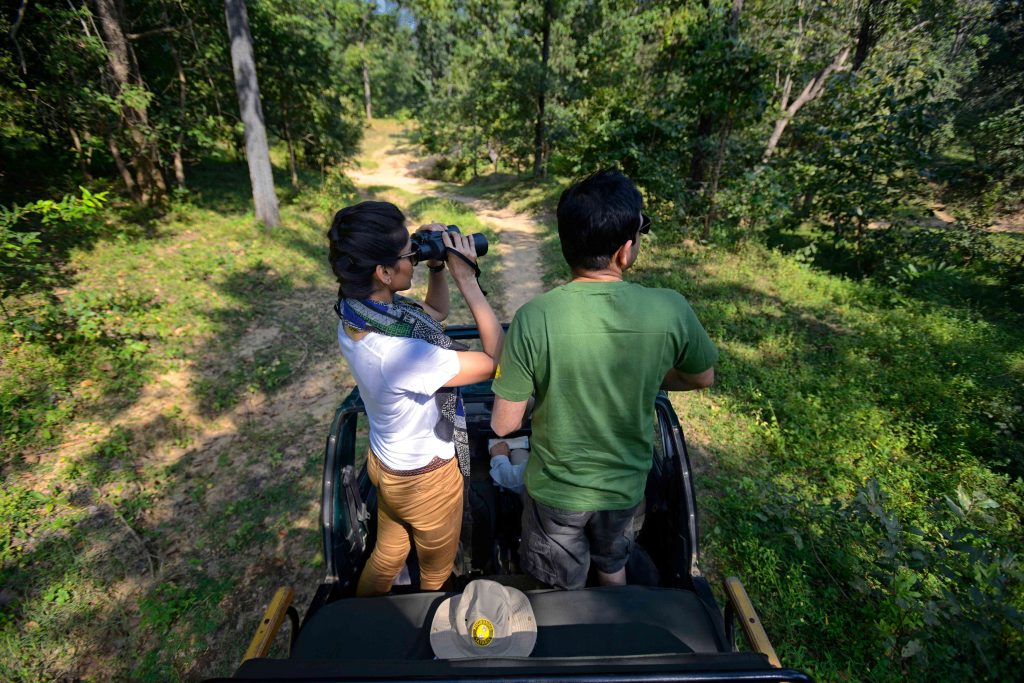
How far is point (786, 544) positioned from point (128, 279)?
8.04 metres

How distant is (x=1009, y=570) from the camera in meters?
2.02

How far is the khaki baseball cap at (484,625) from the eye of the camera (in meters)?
1.39

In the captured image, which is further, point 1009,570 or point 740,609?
point 1009,570

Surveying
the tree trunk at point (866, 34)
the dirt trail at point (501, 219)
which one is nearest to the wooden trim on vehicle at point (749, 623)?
the dirt trail at point (501, 219)

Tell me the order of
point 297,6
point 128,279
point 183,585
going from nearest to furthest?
point 183,585
point 128,279
point 297,6

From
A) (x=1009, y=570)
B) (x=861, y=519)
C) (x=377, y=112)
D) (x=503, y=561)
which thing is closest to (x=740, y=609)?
(x=503, y=561)

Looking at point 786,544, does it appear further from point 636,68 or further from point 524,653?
point 636,68

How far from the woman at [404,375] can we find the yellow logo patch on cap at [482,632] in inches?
20.9

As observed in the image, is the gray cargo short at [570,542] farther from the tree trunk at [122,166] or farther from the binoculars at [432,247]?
the tree trunk at [122,166]

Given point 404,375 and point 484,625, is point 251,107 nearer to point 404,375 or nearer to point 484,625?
point 404,375

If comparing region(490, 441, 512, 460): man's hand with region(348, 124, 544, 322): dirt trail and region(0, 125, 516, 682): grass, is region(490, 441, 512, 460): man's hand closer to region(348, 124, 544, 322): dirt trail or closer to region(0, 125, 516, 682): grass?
region(0, 125, 516, 682): grass

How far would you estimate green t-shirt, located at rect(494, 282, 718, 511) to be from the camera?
57.1 inches

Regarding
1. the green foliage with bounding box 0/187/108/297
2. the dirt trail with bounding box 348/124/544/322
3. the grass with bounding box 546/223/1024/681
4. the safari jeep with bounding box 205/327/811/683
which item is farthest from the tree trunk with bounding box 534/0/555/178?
the safari jeep with bounding box 205/327/811/683

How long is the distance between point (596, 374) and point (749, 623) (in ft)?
3.77
